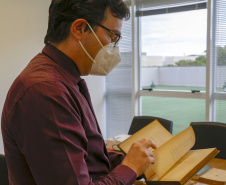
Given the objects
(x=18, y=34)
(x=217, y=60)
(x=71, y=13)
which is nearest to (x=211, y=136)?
(x=217, y=60)

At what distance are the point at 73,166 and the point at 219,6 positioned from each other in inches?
129

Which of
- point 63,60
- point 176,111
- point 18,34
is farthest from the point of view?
point 176,111

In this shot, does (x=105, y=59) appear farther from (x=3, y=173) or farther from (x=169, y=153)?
(x=3, y=173)

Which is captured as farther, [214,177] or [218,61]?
[218,61]

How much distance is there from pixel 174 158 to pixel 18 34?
308 cm

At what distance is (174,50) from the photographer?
404 cm

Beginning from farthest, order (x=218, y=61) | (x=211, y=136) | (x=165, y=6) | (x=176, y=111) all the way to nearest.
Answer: (x=176, y=111), (x=165, y=6), (x=218, y=61), (x=211, y=136)

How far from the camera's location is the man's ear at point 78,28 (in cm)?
102

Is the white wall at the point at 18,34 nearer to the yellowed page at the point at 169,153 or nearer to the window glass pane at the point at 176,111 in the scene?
the window glass pane at the point at 176,111

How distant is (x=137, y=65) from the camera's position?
14.1 feet

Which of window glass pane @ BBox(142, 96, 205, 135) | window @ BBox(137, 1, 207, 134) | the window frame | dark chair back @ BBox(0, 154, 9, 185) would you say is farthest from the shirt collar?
window glass pane @ BBox(142, 96, 205, 135)

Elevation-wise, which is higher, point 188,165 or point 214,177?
point 188,165

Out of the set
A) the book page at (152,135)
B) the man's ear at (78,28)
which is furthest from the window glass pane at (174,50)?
the man's ear at (78,28)

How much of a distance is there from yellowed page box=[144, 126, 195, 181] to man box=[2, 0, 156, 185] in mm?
100
